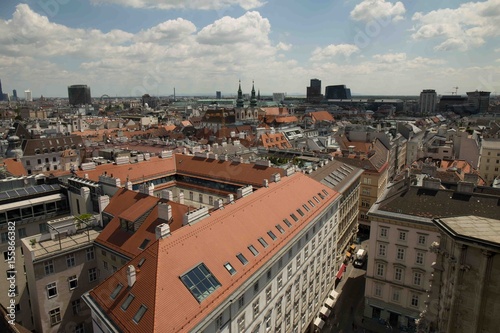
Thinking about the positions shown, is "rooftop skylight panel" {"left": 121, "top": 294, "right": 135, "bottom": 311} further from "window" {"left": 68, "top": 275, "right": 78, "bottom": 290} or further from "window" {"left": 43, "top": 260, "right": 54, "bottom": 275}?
"window" {"left": 68, "top": 275, "right": 78, "bottom": 290}

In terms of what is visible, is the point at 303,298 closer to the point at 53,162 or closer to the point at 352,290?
the point at 352,290

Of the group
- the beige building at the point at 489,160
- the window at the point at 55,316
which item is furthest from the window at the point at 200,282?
the beige building at the point at 489,160

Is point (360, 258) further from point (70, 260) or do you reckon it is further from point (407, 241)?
point (70, 260)

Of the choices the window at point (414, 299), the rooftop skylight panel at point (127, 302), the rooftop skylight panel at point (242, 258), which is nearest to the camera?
the rooftop skylight panel at point (127, 302)

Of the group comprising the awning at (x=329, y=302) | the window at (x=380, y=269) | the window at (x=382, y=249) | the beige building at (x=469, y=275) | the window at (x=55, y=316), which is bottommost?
the awning at (x=329, y=302)

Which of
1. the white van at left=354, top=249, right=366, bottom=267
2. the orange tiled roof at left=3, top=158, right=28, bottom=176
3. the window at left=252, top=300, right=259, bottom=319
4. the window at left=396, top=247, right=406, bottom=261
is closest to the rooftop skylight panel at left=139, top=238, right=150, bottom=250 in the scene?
the window at left=252, top=300, right=259, bottom=319

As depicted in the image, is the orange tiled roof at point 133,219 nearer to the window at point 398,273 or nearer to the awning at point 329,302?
the awning at point 329,302

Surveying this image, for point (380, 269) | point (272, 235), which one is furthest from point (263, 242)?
point (380, 269)
